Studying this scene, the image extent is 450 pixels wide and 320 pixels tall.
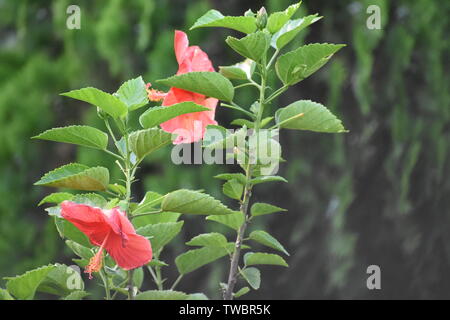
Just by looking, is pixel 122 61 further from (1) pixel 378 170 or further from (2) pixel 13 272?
(1) pixel 378 170

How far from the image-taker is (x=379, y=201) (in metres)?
2.84

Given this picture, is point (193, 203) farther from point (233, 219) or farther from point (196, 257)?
point (196, 257)

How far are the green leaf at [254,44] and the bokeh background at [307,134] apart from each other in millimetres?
1554

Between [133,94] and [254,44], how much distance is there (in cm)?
17

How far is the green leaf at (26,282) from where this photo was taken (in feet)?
2.73

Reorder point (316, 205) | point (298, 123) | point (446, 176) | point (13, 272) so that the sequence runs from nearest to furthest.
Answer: point (298, 123)
point (13, 272)
point (316, 205)
point (446, 176)

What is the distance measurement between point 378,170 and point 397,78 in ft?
1.23

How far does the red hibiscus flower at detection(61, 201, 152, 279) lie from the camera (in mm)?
800

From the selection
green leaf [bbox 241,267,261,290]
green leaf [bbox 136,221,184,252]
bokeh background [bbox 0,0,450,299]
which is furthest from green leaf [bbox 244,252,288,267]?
bokeh background [bbox 0,0,450,299]

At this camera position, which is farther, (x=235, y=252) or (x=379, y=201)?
(x=379, y=201)

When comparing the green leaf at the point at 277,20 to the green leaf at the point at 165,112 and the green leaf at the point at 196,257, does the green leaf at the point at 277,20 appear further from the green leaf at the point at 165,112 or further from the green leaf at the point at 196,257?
the green leaf at the point at 196,257

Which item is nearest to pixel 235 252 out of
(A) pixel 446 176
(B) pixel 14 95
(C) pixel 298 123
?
(C) pixel 298 123

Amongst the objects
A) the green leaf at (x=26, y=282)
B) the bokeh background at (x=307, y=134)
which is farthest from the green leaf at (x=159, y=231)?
the bokeh background at (x=307, y=134)

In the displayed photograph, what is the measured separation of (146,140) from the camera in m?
0.84
